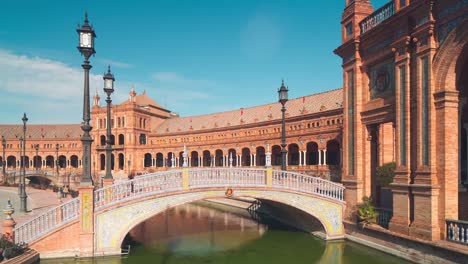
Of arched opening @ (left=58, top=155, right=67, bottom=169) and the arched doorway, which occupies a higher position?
the arched doorway

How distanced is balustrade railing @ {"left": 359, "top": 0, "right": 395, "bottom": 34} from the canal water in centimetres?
1000

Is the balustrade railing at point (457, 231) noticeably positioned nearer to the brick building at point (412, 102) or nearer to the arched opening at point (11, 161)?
the brick building at point (412, 102)

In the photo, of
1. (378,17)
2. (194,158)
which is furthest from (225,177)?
(194,158)

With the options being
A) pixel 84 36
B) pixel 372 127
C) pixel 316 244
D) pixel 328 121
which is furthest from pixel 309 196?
pixel 328 121

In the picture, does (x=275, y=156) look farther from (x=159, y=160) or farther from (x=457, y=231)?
(x=457, y=231)

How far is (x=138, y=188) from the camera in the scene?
46.0ft

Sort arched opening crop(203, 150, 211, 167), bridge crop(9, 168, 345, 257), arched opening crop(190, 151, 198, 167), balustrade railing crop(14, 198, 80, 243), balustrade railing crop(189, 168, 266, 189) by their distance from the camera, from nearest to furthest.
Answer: balustrade railing crop(14, 198, 80, 243) → bridge crop(9, 168, 345, 257) → balustrade railing crop(189, 168, 266, 189) → arched opening crop(203, 150, 211, 167) → arched opening crop(190, 151, 198, 167)

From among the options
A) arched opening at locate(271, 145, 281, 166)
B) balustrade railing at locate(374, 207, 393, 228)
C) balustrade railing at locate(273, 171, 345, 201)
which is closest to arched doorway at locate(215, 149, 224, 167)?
arched opening at locate(271, 145, 281, 166)

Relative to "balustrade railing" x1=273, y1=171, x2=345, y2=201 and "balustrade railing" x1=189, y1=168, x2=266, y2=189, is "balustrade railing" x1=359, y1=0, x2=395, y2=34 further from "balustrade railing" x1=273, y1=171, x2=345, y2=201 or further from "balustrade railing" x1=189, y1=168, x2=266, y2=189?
"balustrade railing" x1=189, y1=168, x2=266, y2=189

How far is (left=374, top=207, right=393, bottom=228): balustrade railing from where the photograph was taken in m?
14.5

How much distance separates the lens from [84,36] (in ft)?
40.7

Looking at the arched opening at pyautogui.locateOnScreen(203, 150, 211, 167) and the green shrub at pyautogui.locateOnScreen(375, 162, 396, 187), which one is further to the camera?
the arched opening at pyautogui.locateOnScreen(203, 150, 211, 167)

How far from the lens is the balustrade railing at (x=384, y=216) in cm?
1446

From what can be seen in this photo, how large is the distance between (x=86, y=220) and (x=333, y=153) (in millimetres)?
34809
